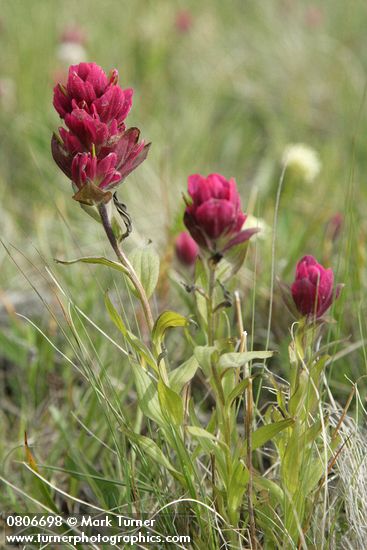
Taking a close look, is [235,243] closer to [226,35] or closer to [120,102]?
[120,102]

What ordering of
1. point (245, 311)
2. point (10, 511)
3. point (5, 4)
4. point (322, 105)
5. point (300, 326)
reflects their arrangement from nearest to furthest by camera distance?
point (300, 326) < point (10, 511) < point (245, 311) < point (322, 105) < point (5, 4)

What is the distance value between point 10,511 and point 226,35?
2757 millimetres

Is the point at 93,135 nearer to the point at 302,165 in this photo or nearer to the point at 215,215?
the point at 215,215

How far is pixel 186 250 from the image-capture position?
139 cm

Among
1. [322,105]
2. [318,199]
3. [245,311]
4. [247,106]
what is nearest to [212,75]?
[247,106]

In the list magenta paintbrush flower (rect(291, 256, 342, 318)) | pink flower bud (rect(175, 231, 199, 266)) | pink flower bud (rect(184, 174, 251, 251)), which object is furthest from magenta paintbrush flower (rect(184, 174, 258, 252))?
pink flower bud (rect(175, 231, 199, 266))

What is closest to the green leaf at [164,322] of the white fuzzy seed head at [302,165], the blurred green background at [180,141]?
the blurred green background at [180,141]

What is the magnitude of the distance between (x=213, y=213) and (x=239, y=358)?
171 millimetres

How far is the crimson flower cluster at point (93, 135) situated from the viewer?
0.75 meters

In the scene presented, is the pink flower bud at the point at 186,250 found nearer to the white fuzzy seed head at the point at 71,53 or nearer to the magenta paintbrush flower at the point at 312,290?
the magenta paintbrush flower at the point at 312,290

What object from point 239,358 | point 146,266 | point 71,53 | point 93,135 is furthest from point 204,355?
point 71,53

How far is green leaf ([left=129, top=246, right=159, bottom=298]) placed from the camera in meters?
0.85

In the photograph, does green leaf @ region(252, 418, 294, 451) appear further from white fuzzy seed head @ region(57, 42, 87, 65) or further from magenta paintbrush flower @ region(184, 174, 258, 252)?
white fuzzy seed head @ region(57, 42, 87, 65)

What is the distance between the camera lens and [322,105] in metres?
2.84
